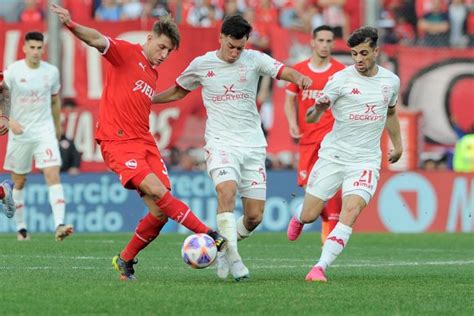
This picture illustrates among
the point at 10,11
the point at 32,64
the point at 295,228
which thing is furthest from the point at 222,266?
the point at 10,11

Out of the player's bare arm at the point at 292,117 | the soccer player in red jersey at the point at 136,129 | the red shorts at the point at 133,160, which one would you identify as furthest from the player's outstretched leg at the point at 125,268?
the player's bare arm at the point at 292,117

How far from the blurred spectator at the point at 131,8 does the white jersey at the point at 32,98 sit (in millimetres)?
6416

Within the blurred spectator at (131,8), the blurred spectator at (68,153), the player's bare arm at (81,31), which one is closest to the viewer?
the player's bare arm at (81,31)

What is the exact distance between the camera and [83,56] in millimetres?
21656

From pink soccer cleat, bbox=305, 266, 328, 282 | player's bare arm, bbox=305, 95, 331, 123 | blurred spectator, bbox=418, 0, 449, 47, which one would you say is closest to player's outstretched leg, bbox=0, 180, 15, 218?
player's bare arm, bbox=305, 95, 331, 123

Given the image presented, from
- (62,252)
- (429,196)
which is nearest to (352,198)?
(62,252)

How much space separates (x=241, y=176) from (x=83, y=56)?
34.9ft

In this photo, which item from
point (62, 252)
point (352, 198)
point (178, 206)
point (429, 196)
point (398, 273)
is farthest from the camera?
point (429, 196)

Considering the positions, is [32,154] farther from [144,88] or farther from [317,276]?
[317,276]

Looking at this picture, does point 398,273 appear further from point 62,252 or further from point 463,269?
point 62,252

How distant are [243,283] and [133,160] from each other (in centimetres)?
141

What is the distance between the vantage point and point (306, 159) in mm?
15977

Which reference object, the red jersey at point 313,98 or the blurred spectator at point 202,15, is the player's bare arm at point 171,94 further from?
the blurred spectator at point 202,15

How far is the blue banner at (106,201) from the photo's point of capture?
2098cm
